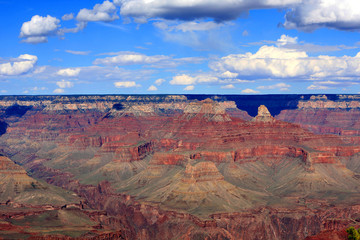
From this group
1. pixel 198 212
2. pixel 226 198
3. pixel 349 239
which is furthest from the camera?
pixel 226 198

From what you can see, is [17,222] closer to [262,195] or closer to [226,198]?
[226,198]

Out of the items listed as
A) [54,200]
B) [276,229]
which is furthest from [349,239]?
[54,200]

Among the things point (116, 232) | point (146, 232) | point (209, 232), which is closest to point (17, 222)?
point (116, 232)

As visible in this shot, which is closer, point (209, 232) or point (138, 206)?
point (209, 232)

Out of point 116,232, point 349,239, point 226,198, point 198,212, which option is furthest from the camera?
point 226,198

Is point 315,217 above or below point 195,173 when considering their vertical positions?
below

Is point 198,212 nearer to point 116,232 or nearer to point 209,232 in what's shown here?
point 209,232

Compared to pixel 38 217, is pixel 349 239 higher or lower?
higher

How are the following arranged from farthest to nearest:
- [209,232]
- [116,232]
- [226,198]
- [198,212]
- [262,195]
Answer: [262,195] < [226,198] < [198,212] < [209,232] < [116,232]

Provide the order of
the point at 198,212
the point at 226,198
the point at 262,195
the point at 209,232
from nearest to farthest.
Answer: the point at 209,232 → the point at 198,212 → the point at 226,198 → the point at 262,195
